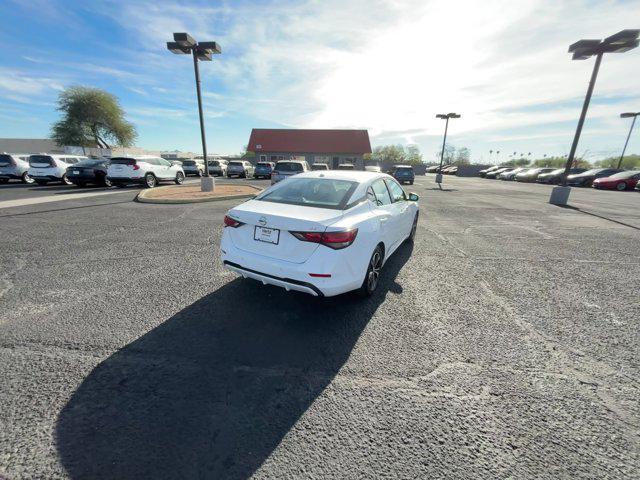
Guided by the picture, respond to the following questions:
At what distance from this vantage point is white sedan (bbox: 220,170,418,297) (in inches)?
113

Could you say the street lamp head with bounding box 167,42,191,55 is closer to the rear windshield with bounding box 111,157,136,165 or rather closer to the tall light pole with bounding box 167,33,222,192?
the tall light pole with bounding box 167,33,222,192

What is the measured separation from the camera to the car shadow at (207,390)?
168 centimetres

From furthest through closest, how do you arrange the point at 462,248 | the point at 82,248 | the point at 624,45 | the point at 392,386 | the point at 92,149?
the point at 92,149, the point at 624,45, the point at 462,248, the point at 82,248, the point at 392,386

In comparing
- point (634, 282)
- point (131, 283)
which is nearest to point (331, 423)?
point (131, 283)

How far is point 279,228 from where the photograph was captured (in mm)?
2953

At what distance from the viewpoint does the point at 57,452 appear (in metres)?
1.68

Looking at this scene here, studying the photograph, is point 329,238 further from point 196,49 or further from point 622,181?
point 622,181

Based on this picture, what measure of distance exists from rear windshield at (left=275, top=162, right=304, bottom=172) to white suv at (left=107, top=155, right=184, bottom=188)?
663 cm

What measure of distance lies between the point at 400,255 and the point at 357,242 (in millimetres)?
2533

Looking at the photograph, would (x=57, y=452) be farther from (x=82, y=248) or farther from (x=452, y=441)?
(x=82, y=248)

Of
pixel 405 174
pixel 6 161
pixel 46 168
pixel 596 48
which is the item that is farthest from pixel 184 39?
pixel 405 174

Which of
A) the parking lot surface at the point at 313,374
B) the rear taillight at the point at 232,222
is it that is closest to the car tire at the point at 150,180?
the parking lot surface at the point at 313,374

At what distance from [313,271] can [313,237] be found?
0.35m

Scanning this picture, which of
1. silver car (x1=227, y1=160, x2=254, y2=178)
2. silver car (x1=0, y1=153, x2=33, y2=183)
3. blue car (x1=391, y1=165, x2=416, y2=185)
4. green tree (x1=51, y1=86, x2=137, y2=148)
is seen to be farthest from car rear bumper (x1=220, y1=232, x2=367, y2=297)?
green tree (x1=51, y1=86, x2=137, y2=148)
